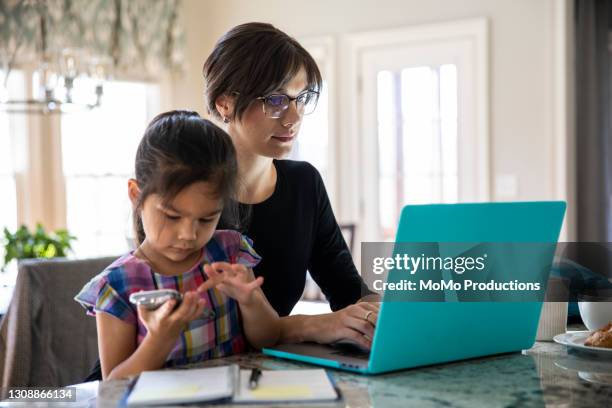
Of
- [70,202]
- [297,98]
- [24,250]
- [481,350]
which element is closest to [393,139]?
[70,202]

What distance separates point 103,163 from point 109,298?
14.3ft

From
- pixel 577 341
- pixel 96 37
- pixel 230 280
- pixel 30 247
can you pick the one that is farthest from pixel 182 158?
pixel 96 37

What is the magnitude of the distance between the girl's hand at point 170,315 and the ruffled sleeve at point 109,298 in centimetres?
12

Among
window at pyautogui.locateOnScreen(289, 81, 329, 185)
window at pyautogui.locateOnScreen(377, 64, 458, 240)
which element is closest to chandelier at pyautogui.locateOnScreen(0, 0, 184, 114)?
window at pyautogui.locateOnScreen(289, 81, 329, 185)

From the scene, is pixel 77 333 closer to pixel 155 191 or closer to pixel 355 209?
pixel 155 191

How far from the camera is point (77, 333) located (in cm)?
226

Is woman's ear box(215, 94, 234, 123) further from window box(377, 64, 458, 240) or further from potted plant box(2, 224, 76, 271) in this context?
window box(377, 64, 458, 240)

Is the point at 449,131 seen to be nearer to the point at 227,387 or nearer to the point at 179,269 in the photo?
the point at 179,269

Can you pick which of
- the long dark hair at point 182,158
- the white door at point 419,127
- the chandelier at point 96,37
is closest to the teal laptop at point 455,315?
the long dark hair at point 182,158

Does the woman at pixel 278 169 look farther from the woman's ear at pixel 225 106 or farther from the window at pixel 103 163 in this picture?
the window at pixel 103 163

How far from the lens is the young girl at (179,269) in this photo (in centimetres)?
124

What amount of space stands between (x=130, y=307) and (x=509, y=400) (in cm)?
60

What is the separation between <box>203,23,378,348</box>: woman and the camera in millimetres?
1565

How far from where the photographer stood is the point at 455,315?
3.92ft
